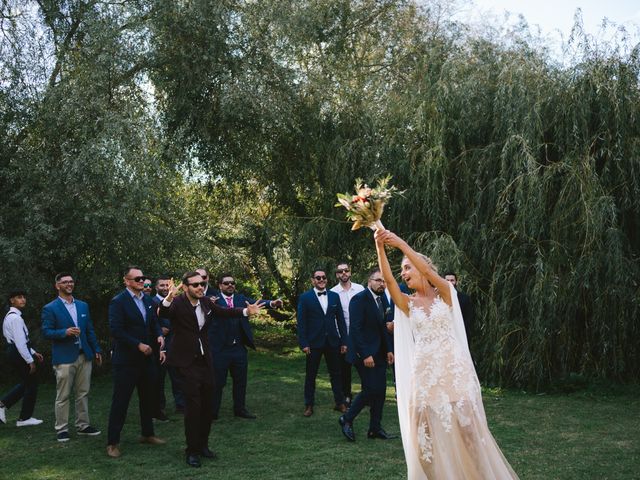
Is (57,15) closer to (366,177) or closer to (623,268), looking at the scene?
(366,177)

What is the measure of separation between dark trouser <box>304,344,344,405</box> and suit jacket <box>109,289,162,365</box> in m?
2.86

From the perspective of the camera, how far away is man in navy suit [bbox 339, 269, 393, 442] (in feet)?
28.2

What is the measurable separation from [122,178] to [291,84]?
4.74 metres

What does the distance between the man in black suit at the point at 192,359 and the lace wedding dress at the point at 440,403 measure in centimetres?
277

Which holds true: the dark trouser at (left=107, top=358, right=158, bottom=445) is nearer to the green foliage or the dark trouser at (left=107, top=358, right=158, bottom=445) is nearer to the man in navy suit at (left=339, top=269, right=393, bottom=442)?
the man in navy suit at (left=339, top=269, right=393, bottom=442)

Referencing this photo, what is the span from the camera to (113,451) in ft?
27.2

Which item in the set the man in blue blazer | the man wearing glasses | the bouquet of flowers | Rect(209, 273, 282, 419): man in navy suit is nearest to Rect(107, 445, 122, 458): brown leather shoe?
the man in blue blazer

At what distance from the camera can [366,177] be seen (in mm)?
14625

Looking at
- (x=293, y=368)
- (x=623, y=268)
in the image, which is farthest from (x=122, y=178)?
(x=623, y=268)

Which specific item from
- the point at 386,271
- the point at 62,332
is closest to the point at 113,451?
the point at 62,332

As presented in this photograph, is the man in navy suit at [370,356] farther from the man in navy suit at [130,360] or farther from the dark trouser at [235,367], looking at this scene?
the man in navy suit at [130,360]

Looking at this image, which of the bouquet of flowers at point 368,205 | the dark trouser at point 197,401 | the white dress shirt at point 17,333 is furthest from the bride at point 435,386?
the white dress shirt at point 17,333

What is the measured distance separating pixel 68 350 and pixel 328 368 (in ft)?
12.5

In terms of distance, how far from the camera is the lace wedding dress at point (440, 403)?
218 inches
